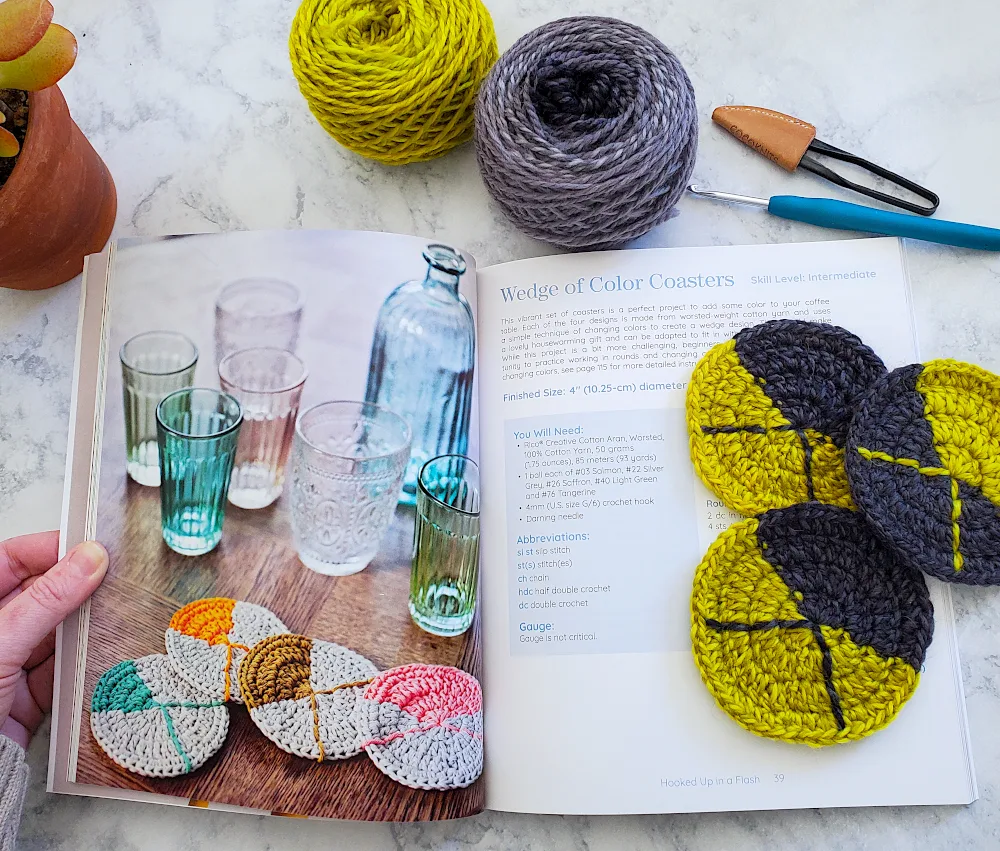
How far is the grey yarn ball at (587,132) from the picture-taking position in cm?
59

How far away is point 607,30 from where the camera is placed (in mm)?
621

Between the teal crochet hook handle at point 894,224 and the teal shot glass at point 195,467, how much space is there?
456 mm

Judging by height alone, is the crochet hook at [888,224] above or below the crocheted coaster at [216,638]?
above

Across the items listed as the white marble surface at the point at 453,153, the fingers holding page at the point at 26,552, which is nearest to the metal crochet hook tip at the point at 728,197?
the white marble surface at the point at 453,153

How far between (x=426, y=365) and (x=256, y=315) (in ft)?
0.42

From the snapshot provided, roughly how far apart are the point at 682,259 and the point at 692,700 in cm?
32

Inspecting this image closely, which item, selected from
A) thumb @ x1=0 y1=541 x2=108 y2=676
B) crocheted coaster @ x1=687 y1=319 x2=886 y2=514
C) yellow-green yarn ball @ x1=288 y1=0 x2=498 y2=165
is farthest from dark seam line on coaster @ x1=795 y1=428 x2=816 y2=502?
thumb @ x1=0 y1=541 x2=108 y2=676

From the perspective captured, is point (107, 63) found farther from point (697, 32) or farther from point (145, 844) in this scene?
point (145, 844)

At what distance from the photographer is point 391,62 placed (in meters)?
0.60

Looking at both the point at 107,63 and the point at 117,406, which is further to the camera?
the point at 107,63

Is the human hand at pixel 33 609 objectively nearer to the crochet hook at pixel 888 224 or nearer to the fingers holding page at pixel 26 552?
the fingers holding page at pixel 26 552

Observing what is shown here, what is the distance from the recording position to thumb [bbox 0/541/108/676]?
1.88 ft

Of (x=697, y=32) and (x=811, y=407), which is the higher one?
(x=697, y=32)

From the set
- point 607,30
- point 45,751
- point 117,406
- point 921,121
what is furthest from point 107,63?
point 921,121
